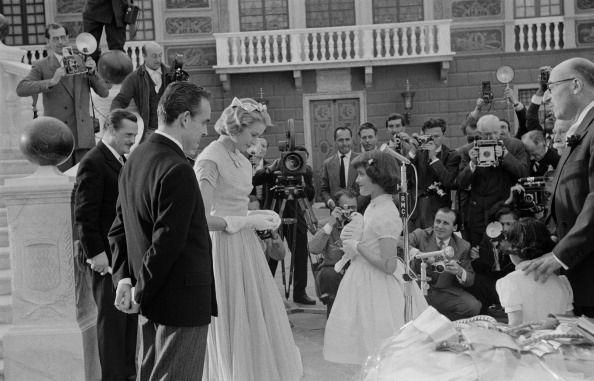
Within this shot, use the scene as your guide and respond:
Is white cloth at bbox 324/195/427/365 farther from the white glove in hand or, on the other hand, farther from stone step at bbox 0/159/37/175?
stone step at bbox 0/159/37/175

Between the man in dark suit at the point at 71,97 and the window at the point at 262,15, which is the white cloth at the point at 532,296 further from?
the window at the point at 262,15

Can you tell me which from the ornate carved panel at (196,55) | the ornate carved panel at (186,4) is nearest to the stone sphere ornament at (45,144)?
the ornate carved panel at (196,55)

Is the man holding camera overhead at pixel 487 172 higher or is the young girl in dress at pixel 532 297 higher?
the man holding camera overhead at pixel 487 172

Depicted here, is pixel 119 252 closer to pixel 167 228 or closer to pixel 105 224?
pixel 167 228

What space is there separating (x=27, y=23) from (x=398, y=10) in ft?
26.7

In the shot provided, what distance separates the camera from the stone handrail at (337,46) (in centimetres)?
1789

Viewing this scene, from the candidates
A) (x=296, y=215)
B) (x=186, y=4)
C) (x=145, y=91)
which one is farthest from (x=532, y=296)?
(x=186, y=4)

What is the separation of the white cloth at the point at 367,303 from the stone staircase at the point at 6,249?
2201mm

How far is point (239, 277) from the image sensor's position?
4.39 meters

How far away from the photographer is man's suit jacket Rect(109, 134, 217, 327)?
322cm

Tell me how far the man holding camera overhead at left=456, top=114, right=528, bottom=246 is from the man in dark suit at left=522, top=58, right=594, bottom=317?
3.35 m

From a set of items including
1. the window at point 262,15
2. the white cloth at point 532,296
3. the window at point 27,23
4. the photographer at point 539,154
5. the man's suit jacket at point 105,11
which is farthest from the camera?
the window at point 27,23

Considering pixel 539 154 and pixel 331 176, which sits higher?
pixel 539 154

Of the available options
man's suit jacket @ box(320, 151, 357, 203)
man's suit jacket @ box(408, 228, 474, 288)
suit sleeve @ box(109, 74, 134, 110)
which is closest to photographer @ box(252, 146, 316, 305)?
man's suit jacket @ box(320, 151, 357, 203)
